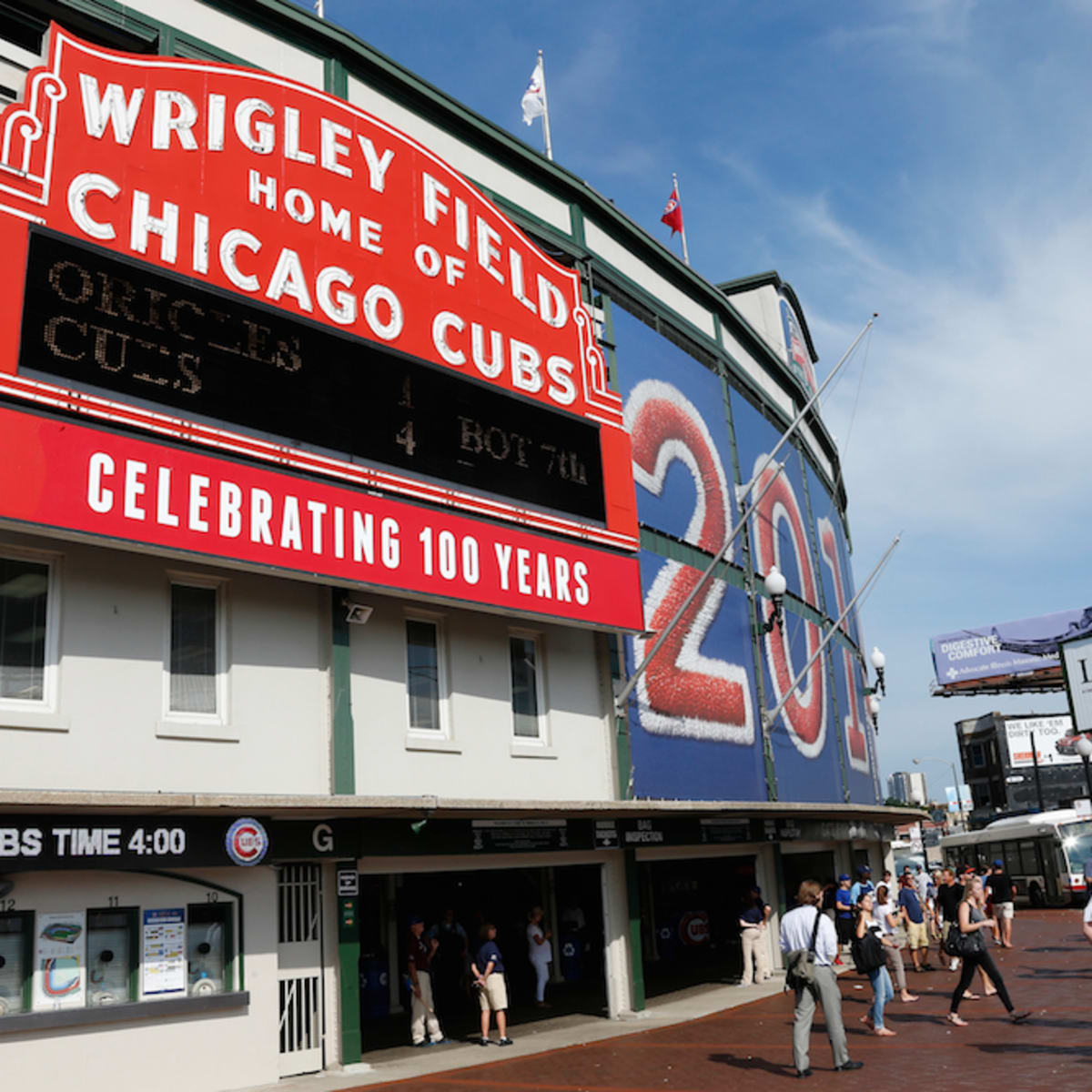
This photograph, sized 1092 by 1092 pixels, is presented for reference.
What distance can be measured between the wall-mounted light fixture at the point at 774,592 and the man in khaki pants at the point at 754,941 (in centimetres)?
580

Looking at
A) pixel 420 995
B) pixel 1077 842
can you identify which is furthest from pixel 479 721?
pixel 1077 842

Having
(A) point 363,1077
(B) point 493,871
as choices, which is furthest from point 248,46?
(B) point 493,871

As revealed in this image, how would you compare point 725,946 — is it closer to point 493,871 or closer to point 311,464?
point 493,871

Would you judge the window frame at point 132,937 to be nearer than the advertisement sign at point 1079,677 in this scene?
Yes

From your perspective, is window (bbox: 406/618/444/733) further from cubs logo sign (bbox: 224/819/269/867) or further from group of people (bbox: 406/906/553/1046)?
cubs logo sign (bbox: 224/819/269/867)

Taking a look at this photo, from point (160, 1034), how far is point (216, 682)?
375 cm

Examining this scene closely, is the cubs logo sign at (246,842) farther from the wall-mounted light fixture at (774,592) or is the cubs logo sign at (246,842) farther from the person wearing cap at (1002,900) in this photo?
the person wearing cap at (1002,900)

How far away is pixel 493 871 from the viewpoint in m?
23.7

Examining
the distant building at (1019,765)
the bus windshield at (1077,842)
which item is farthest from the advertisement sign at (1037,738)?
the bus windshield at (1077,842)

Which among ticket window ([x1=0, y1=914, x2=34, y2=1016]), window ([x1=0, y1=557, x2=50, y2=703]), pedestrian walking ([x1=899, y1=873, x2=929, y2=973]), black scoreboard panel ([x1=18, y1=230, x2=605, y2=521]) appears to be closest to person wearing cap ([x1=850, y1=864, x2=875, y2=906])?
pedestrian walking ([x1=899, y1=873, x2=929, y2=973])

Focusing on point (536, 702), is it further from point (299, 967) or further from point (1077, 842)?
point (1077, 842)

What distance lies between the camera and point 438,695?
53.0 feet

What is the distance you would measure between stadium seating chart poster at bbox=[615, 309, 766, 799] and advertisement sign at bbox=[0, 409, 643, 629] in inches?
128

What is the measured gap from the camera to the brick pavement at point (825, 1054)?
11312 millimetres
